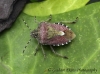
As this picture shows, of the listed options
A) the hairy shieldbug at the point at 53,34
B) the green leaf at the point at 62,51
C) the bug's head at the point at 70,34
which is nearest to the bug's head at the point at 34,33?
the hairy shieldbug at the point at 53,34

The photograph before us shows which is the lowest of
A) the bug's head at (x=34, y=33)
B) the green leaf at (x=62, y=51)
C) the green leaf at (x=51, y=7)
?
the green leaf at (x=62, y=51)

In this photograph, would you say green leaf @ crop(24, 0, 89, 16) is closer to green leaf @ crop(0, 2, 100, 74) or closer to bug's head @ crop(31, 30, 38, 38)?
green leaf @ crop(0, 2, 100, 74)

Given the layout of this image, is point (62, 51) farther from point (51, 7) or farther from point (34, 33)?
point (51, 7)

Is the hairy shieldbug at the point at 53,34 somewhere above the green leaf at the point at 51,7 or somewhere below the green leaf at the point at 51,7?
below

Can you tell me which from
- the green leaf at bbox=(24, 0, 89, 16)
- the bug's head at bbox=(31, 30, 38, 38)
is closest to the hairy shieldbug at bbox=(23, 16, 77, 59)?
the bug's head at bbox=(31, 30, 38, 38)

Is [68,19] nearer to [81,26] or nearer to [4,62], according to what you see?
[81,26]

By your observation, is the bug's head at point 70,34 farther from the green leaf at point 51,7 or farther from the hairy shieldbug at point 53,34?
the green leaf at point 51,7

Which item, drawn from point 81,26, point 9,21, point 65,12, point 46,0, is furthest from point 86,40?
point 9,21
